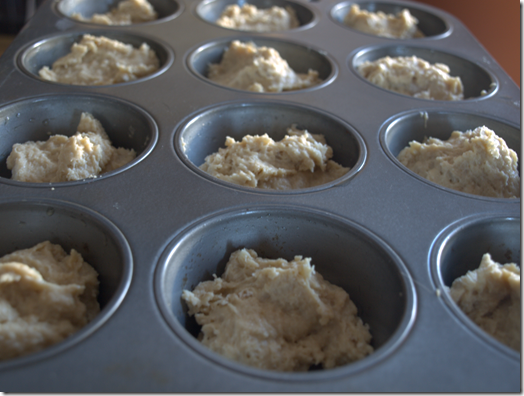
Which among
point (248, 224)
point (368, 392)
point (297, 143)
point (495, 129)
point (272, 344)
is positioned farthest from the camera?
point (495, 129)

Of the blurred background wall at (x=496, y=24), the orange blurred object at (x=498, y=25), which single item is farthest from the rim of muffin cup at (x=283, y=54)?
the orange blurred object at (x=498, y=25)

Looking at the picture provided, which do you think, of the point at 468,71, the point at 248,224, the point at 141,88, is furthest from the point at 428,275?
the point at 468,71

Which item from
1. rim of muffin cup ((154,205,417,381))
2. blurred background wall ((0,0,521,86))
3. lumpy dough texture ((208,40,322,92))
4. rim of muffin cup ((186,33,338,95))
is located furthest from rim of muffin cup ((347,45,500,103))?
rim of muffin cup ((154,205,417,381))

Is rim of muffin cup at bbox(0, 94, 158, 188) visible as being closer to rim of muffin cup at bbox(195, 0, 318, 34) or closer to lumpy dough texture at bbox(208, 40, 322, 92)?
lumpy dough texture at bbox(208, 40, 322, 92)

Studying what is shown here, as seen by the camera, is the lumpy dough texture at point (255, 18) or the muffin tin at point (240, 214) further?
the lumpy dough texture at point (255, 18)

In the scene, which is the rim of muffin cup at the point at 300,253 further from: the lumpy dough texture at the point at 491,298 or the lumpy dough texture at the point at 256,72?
the lumpy dough texture at the point at 256,72

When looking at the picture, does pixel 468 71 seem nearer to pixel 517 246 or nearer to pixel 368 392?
pixel 517 246
